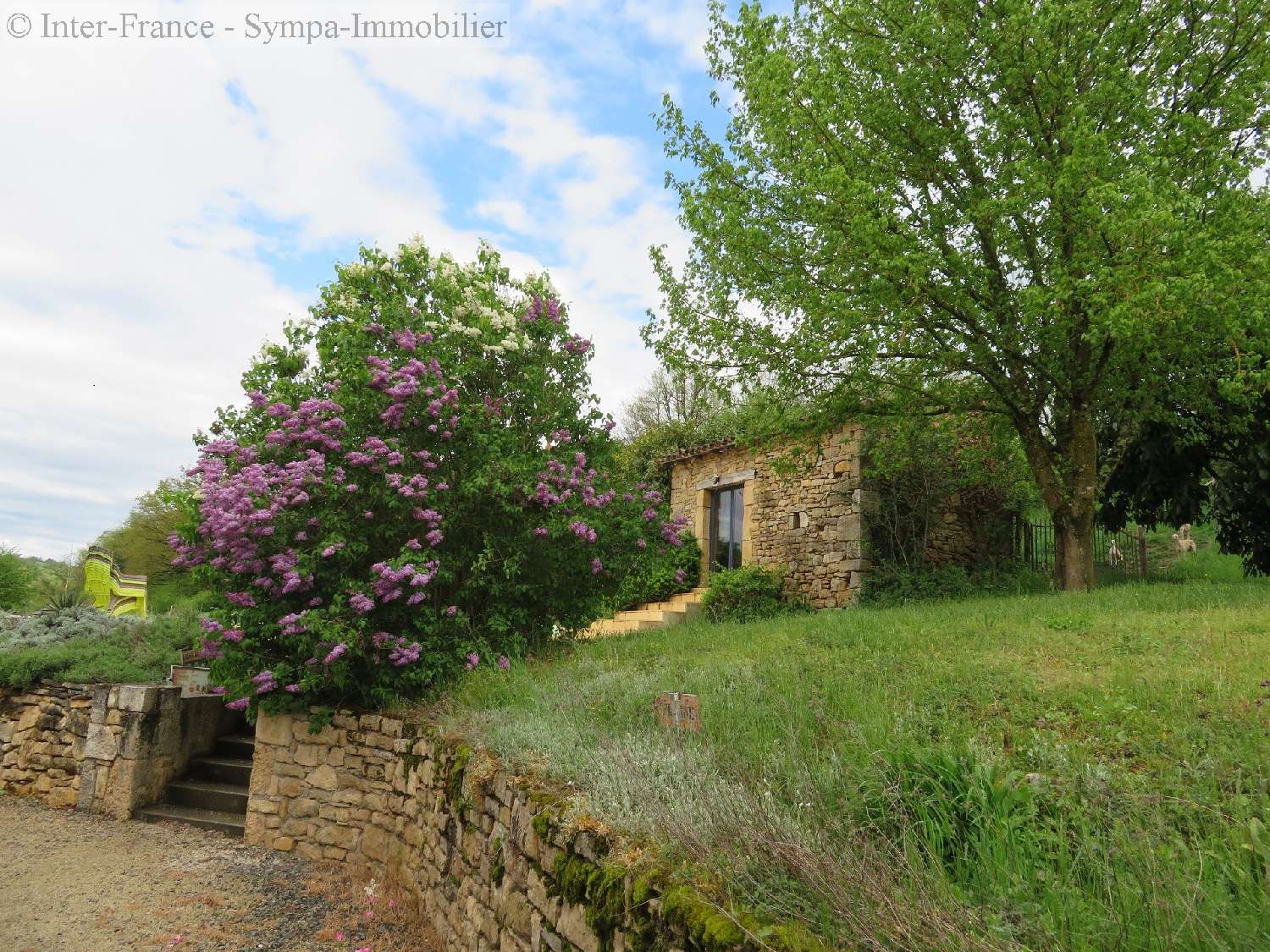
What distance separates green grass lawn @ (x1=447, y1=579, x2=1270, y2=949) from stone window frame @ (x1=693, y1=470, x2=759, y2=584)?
821 cm

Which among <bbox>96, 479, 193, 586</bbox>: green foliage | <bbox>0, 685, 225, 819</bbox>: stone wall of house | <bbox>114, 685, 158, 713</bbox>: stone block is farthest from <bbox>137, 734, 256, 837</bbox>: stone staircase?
<bbox>96, 479, 193, 586</bbox>: green foliage

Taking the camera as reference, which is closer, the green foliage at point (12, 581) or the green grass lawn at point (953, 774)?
the green grass lawn at point (953, 774)

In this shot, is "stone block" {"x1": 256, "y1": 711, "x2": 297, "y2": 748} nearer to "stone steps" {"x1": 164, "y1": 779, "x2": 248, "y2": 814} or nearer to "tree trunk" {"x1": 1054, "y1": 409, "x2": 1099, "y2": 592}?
"stone steps" {"x1": 164, "y1": 779, "x2": 248, "y2": 814}

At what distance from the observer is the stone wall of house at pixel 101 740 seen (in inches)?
328

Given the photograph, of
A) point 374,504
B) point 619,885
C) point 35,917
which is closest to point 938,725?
point 619,885

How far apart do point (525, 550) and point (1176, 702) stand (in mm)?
5249

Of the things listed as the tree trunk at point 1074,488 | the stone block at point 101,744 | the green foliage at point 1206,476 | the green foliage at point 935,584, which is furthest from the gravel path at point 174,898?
the green foliage at point 1206,476

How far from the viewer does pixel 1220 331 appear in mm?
9219

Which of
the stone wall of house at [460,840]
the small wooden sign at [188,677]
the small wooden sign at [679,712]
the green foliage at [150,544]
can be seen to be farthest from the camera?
the green foliage at [150,544]

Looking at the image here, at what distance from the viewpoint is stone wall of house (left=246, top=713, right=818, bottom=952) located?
9.27 feet

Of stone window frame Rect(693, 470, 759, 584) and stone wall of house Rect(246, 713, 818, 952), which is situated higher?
stone window frame Rect(693, 470, 759, 584)

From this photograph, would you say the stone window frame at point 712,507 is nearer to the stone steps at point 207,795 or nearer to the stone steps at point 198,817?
the stone steps at point 207,795

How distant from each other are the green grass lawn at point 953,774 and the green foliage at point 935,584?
5254mm

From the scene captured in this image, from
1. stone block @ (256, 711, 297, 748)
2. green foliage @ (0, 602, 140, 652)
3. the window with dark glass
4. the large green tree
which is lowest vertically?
stone block @ (256, 711, 297, 748)
